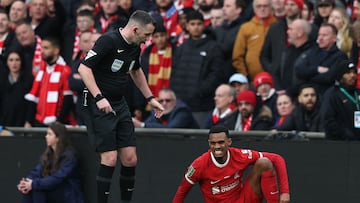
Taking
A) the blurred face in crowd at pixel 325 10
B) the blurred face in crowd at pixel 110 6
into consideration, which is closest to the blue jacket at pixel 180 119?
the blurred face in crowd at pixel 325 10

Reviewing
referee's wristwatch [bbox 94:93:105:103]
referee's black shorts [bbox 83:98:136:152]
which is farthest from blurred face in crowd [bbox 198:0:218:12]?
referee's wristwatch [bbox 94:93:105:103]

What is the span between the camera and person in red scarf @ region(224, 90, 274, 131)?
15933mm

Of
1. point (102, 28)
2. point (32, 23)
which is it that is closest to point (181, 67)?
point (102, 28)

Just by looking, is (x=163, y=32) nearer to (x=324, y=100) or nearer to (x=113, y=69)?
(x=324, y=100)

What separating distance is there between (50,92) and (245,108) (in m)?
3.09

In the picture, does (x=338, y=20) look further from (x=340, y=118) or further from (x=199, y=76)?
(x=340, y=118)

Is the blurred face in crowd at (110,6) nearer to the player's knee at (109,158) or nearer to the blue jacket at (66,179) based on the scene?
the blue jacket at (66,179)

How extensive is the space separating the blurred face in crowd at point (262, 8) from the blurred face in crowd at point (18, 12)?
4.21m

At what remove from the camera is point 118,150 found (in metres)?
13.4

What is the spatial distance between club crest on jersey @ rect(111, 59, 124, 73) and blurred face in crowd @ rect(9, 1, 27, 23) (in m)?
6.68

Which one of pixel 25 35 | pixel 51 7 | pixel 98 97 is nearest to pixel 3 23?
pixel 25 35

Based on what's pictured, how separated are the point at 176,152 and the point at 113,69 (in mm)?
2430

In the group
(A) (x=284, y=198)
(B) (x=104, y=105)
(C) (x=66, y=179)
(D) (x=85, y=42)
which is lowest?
(C) (x=66, y=179)

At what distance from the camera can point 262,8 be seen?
17328mm
